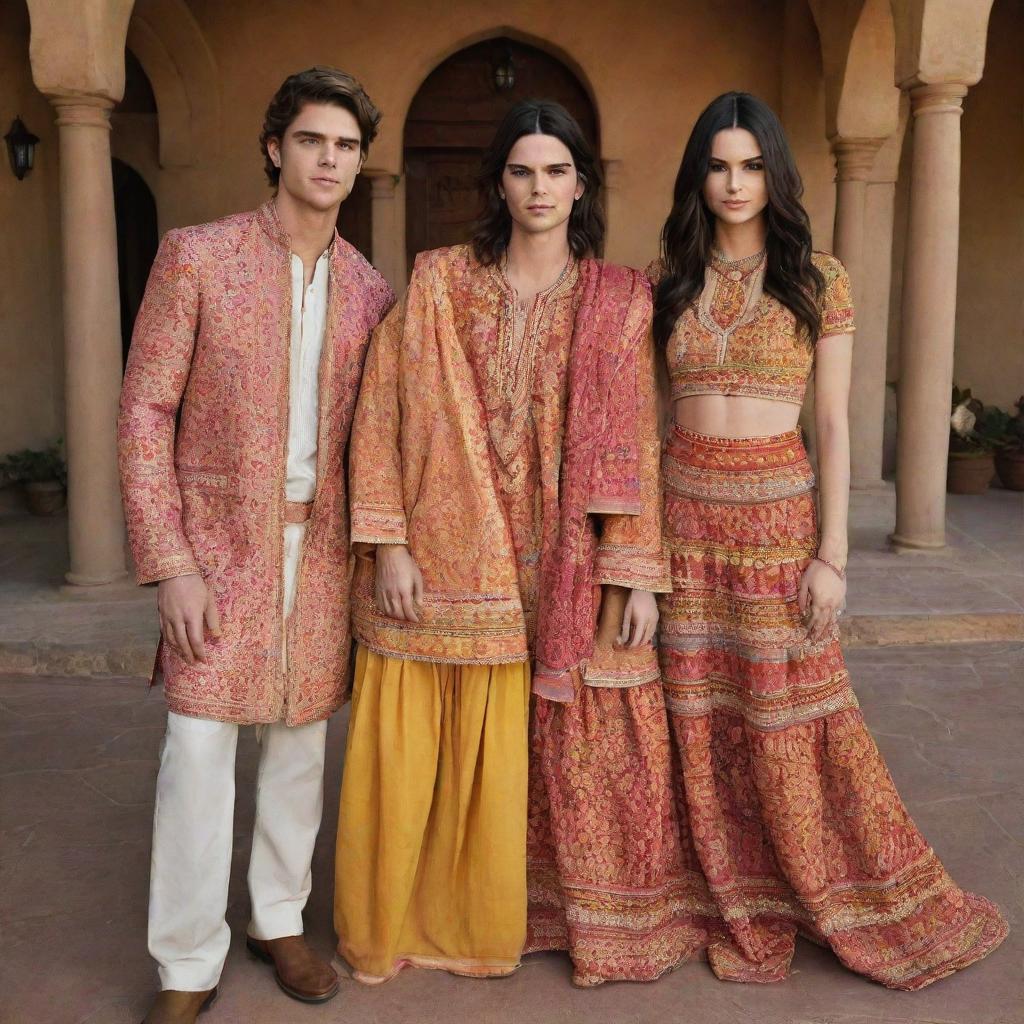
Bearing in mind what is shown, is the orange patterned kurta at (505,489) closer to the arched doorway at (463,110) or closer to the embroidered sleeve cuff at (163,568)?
the embroidered sleeve cuff at (163,568)

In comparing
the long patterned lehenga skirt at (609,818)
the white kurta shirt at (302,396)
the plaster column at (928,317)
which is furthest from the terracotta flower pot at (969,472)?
the white kurta shirt at (302,396)

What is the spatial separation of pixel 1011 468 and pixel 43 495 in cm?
705

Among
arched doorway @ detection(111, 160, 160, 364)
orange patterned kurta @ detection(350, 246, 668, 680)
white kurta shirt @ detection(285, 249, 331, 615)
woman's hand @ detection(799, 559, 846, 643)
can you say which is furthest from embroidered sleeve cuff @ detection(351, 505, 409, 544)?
arched doorway @ detection(111, 160, 160, 364)

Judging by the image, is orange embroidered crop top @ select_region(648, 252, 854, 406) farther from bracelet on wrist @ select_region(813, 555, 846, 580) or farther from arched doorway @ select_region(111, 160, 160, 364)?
→ arched doorway @ select_region(111, 160, 160, 364)

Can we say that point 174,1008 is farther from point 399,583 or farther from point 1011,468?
point 1011,468

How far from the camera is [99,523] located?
5934 mm

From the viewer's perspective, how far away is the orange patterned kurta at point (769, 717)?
2693 mm

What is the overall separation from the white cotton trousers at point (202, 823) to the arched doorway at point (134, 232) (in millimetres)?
7179

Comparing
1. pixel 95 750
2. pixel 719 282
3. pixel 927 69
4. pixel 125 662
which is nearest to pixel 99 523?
pixel 125 662

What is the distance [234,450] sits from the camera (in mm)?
2498

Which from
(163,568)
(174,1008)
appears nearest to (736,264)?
(163,568)

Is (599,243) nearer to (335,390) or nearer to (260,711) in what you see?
(335,390)

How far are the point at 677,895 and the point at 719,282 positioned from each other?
148cm

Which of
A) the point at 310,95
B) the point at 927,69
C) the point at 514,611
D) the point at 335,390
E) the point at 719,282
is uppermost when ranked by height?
the point at 927,69
